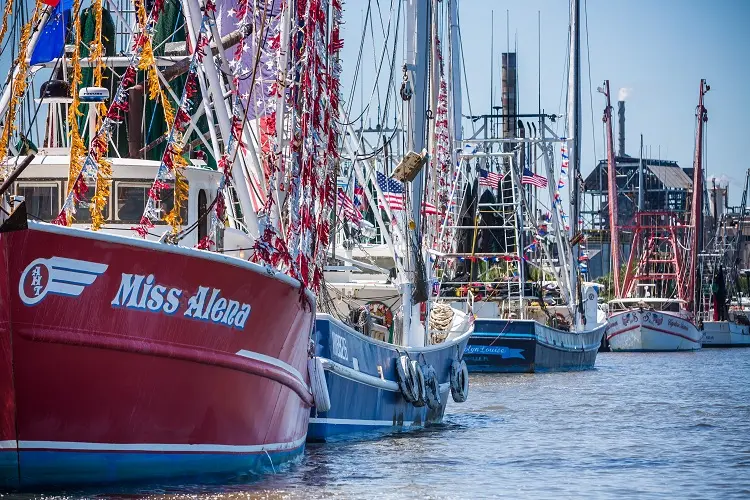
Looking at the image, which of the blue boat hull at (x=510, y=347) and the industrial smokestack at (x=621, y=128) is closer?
the blue boat hull at (x=510, y=347)

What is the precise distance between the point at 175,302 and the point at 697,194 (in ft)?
226

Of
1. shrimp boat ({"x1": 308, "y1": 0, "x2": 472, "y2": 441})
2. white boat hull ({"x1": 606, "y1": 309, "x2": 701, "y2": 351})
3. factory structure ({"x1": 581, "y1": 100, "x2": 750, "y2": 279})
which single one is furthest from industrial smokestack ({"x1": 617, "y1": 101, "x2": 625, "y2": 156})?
shrimp boat ({"x1": 308, "y1": 0, "x2": 472, "y2": 441})

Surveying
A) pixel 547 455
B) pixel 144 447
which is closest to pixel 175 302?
pixel 144 447

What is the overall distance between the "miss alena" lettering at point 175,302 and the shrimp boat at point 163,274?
1 centimetres

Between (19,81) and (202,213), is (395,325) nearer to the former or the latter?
(202,213)

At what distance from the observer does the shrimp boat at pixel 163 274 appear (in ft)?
37.7

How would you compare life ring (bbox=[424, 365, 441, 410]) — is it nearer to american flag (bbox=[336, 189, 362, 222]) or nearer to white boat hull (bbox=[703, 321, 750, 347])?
american flag (bbox=[336, 189, 362, 222])

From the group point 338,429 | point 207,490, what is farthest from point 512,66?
point 207,490

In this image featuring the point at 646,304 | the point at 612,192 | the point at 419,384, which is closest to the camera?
the point at 419,384

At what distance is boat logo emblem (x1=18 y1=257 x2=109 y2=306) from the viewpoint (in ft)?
37.0

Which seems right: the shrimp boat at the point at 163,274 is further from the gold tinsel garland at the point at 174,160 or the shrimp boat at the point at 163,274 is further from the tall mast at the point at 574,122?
the tall mast at the point at 574,122

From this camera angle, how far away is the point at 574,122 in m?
49.2

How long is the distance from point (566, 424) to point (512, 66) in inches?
2596

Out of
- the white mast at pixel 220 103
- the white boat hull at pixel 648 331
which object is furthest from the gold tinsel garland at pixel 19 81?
the white boat hull at pixel 648 331
